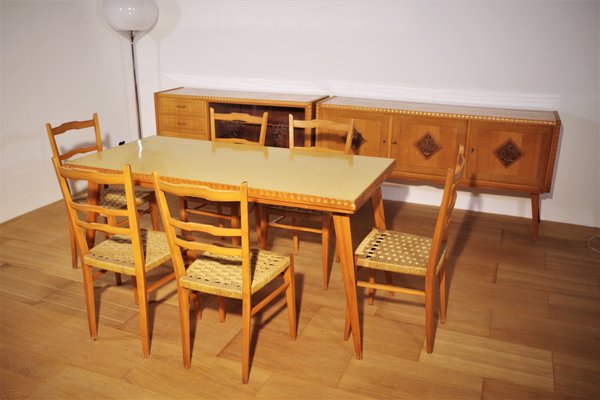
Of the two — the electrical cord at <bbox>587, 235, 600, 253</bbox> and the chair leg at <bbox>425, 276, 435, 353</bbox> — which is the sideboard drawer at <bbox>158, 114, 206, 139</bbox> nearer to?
the chair leg at <bbox>425, 276, 435, 353</bbox>

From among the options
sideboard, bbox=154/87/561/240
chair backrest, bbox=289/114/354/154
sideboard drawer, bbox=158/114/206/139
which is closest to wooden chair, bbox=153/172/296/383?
chair backrest, bbox=289/114/354/154

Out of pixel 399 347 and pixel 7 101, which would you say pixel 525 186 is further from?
pixel 7 101

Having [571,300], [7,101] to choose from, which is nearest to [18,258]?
[7,101]

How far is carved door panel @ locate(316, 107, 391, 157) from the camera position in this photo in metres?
3.98

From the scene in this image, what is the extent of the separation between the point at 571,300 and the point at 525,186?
930 mm

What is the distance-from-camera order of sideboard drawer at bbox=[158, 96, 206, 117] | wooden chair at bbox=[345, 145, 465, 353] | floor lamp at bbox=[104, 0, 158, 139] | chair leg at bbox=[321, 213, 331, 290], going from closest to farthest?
wooden chair at bbox=[345, 145, 465, 353]
chair leg at bbox=[321, 213, 331, 290]
floor lamp at bbox=[104, 0, 158, 139]
sideboard drawer at bbox=[158, 96, 206, 117]

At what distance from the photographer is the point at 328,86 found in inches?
175

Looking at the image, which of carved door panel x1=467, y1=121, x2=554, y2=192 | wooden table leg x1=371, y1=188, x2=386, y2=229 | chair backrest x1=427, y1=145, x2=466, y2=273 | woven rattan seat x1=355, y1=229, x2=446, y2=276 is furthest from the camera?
carved door panel x1=467, y1=121, x2=554, y2=192

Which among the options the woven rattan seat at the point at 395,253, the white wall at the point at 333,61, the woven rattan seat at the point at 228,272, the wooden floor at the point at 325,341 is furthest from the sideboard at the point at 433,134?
the woven rattan seat at the point at 228,272

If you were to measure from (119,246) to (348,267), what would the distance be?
40.8 inches

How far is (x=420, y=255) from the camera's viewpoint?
2.57 m

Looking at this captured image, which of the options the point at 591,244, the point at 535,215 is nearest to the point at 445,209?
the point at 535,215

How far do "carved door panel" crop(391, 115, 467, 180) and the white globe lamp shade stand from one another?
196 cm

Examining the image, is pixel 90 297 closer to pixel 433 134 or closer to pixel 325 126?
pixel 325 126
